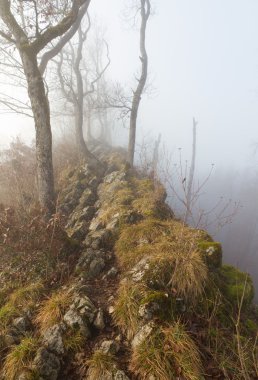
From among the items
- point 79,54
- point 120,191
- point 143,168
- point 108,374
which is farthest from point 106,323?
point 79,54

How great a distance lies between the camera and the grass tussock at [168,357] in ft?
9.37

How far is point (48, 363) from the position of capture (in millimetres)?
3119

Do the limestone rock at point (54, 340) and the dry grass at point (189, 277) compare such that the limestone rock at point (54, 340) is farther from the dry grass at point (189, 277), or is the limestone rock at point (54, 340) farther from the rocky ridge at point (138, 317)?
the dry grass at point (189, 277)

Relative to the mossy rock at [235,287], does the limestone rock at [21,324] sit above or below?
above

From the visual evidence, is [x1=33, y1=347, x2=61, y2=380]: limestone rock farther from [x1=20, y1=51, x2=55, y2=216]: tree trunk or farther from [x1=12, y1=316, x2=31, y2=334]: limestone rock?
[x1=20, y1=51, x2=55, y2=216]: tree trunk

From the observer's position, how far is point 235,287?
4.67 metres

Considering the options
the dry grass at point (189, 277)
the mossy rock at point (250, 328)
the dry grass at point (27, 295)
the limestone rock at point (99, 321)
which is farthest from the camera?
the mossy rock at point (250, 328)

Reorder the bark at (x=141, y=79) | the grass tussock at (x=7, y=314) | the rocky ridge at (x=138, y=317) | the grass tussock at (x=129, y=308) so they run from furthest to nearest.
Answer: the bark at (x=141, y=79) < the grass tussock at (x=7, y=314) < the grass tussock at (x=129, y=308) < the rocky ridge at (x=138, y=317)

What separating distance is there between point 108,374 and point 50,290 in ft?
5.92

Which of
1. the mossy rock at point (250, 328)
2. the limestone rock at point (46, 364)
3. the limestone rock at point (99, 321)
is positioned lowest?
the mossy rock at point (250, 328)

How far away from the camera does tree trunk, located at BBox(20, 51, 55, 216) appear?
6188 mm

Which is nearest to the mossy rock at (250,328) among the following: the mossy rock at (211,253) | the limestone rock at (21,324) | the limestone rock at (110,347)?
the mossy rock at (211,253)

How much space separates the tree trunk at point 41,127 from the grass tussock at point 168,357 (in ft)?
14.1

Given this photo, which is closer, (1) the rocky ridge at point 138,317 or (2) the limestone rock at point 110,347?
(1) the rocky ridge at point 138,317
